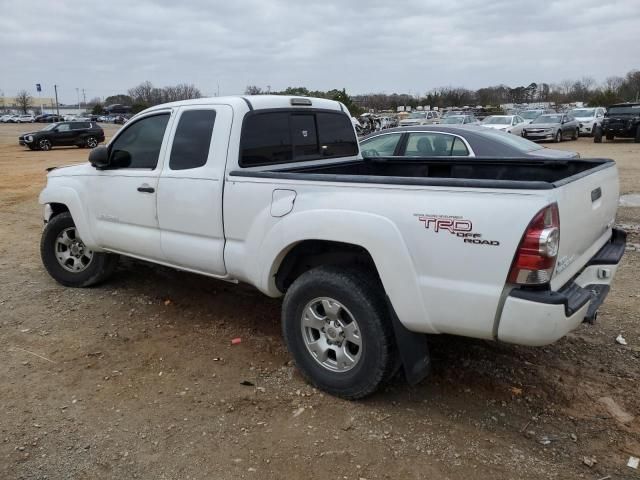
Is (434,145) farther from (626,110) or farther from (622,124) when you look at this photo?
(626,110)

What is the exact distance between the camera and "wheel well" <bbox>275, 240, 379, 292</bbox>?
137 inches

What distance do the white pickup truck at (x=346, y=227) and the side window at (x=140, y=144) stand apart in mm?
14

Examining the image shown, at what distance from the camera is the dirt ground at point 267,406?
9.77 feet

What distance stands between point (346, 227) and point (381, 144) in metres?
6.00

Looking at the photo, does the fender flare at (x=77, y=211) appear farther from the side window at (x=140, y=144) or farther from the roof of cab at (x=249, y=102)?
the roof of cab at (x=249, y=102)

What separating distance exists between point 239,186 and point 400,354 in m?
1.62

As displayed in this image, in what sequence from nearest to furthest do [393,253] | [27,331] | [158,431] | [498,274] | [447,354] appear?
[498,274] < [393,253] < [158,431] < [447,354] < [27,331]

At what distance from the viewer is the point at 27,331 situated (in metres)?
4.77

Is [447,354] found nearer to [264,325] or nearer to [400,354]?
[400,354]

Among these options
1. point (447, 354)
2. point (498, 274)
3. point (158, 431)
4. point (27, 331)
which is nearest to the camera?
point (498, 274)

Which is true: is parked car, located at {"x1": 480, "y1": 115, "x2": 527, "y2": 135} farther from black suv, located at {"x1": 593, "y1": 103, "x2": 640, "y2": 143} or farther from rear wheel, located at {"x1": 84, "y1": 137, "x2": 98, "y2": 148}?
rear wheel, located at {"x1": 84, "y1": 137, "x2": 98, "y2": 148}

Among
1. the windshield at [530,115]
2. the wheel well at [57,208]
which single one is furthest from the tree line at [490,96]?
the wheel well at [57,208]

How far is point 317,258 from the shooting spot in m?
3.74

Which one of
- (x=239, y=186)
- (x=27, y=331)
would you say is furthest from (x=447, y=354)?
(x=27, y=331)
